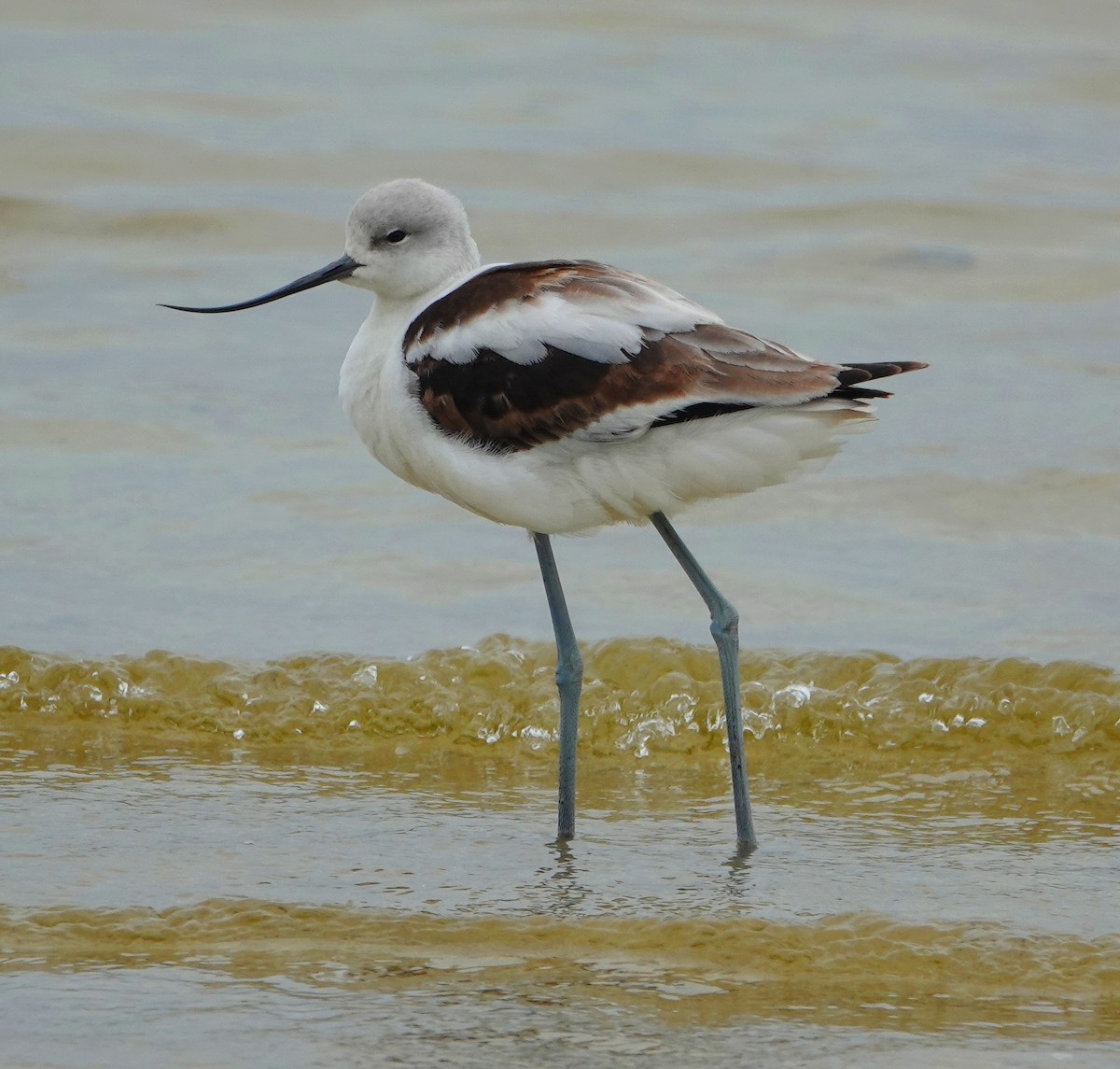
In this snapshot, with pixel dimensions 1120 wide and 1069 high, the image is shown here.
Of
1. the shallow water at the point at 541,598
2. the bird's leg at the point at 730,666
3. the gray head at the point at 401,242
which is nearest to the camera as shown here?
the shallow water at the point at 541,598

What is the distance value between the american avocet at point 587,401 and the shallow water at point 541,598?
971 mm

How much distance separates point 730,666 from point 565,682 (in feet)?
1.90

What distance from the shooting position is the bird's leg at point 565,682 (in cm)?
594

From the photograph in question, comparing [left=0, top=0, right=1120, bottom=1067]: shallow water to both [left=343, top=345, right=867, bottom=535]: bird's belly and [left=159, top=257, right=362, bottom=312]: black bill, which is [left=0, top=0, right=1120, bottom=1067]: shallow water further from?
[left=159, top=257, right=362, bottom=312]: black bill

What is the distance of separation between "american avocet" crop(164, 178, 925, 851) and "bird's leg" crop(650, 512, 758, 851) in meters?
0.01

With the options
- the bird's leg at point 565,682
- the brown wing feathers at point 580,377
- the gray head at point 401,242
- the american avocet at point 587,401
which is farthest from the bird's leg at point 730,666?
the gray head at point 401,242

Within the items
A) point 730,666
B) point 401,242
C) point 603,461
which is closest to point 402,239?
point 401,242

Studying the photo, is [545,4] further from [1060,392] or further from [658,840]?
[658,840]

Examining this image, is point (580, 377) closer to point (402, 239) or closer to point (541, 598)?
point (402, 239)

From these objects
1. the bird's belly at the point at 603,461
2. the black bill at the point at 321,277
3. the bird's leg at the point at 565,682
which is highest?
the black bill at the point at 321,277

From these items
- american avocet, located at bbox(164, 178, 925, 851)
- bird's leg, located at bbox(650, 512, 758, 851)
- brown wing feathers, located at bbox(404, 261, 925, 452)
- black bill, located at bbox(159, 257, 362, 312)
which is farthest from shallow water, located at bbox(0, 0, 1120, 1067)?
black bill, located at bbox(159, 257, 362, 312)

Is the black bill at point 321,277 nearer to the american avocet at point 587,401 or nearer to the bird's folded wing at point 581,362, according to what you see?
the american avocet at point 587,401

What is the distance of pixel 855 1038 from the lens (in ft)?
14.7

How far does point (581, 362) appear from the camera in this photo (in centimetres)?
535
